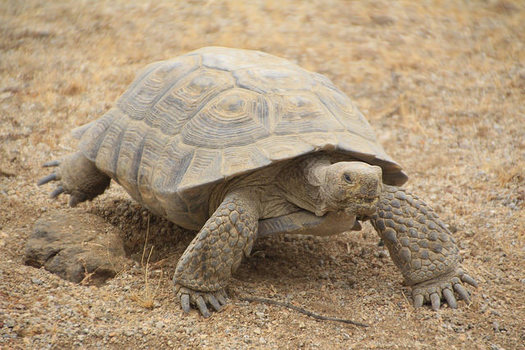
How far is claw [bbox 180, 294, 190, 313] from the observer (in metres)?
3.27

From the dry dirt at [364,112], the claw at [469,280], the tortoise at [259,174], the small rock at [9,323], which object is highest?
the tortoise at [259,174]

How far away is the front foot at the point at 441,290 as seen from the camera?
3.42 metres

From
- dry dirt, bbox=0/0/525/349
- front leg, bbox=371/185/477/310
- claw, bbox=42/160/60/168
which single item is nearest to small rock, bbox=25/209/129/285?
dry dirt, bbox=0/0/525/349

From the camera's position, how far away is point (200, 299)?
3.32 m

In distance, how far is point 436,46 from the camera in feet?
26.8

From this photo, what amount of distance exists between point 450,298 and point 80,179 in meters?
2.95

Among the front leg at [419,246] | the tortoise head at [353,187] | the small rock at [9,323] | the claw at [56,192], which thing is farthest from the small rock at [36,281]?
the front leg at [419,246]

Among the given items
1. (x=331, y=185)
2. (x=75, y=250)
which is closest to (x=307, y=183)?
(x=331, y=185)

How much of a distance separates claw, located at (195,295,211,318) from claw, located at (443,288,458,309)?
145cm

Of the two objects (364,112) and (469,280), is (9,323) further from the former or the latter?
(364,112)

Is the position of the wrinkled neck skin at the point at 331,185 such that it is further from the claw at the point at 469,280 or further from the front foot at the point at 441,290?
the claw at the point at 469,280

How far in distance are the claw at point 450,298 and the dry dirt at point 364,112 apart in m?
0.04

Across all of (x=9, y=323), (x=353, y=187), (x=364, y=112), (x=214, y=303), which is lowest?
(x=364, y=112)

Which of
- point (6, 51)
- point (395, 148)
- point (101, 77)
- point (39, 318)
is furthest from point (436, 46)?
point (39, 318)
